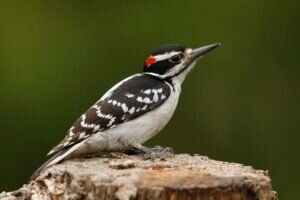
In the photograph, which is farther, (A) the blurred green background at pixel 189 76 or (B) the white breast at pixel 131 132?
(A) the blurred green background at pixel 189 76

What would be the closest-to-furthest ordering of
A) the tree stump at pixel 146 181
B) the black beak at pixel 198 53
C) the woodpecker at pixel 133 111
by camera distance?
the tree stump at pixel 146 181
the woodpecker at pixel 133 111
the black beak at pixel 198 53

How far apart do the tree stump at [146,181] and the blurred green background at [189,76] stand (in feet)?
15.5

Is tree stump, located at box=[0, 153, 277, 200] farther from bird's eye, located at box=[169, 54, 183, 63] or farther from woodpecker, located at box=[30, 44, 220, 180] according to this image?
bird's eye, located at box=[169, 54, 183, 63]

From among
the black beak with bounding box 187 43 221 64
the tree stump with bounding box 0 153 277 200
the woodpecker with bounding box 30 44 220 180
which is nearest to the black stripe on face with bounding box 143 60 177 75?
the woodpecker with bounding box 30 44 220 180

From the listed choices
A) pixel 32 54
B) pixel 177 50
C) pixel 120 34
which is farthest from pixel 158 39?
pixel 177 50

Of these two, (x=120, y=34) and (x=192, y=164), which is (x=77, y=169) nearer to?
(x=192, y=164)

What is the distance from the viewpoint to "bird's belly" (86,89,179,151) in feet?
24.8

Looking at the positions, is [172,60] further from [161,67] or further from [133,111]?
[133,111]

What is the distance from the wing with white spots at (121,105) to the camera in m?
7.48

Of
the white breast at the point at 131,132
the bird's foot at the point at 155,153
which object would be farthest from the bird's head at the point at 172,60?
the bird's foot at the point at 155,153

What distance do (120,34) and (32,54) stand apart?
890 millimetres

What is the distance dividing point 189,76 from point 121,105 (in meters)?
4.60

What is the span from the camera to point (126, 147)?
773cm

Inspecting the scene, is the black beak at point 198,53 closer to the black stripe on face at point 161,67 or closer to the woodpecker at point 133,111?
the woodpecker at point 133,111
